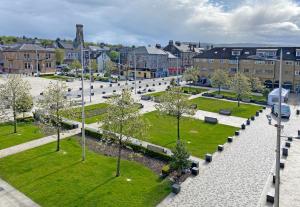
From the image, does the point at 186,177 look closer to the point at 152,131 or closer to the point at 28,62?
the point at 152,131

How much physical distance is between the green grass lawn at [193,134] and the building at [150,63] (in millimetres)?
59016

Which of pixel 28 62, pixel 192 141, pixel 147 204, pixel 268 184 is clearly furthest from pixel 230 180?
pixel 28 62

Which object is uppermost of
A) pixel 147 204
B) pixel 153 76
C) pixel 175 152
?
pixel 153 76

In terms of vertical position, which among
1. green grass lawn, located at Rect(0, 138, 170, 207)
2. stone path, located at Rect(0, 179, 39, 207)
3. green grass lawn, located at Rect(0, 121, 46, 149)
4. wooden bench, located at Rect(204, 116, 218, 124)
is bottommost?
stone path, located at Rect(0, 179, 39, 207)

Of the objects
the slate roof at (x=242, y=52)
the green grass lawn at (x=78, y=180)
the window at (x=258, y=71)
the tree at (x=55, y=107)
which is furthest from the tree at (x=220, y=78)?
the green grass lawn at (x=78, y=180)

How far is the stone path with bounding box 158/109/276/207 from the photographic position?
19016 mm

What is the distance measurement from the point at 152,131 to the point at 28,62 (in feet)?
277

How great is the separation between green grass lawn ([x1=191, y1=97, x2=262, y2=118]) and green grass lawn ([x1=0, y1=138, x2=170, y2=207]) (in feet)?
88.6

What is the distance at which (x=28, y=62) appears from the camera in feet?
338

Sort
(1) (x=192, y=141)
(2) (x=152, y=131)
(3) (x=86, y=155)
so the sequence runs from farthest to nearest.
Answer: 1. (2) (x=152, y=131)
2. (1) (x=192, y=141)
3. (3) (x=86, y=155)

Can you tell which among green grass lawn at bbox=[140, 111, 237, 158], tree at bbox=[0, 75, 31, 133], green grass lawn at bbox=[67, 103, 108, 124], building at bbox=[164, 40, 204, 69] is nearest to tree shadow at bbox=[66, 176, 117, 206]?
green grass lawn at bbox=[140, 111, 237, 158]

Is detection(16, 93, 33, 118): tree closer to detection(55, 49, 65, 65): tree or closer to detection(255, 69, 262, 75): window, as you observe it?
detection(255, 69, 262, 75): window

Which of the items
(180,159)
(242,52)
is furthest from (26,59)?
(180,159)

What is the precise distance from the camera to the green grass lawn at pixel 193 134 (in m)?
29.7
